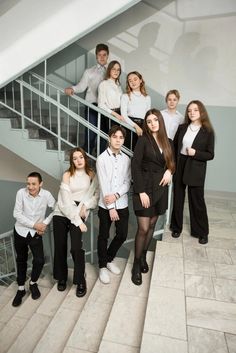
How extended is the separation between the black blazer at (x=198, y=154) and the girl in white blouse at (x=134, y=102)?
48 cm

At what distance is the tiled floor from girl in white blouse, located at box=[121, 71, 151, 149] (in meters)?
1.41

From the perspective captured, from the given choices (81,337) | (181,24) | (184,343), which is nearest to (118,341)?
(81,337)

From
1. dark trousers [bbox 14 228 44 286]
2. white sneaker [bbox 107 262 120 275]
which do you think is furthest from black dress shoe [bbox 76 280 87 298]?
dark trousers [bbox 14 228 44 286]

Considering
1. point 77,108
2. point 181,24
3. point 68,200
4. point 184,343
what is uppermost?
point 181,24

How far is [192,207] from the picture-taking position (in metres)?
3.16

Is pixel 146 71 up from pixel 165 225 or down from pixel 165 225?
up

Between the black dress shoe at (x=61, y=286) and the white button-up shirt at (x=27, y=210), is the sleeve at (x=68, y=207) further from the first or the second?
the black dress shoe at (x=61, y=286)

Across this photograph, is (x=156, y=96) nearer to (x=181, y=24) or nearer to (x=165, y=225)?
(x=181, y=24)

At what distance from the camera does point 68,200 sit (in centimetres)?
281

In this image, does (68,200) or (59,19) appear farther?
(68,200)

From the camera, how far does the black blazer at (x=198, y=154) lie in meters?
2.88

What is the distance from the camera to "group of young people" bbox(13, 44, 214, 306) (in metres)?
2.64

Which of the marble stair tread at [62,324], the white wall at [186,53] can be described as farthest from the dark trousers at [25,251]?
the white wall at [186,53]

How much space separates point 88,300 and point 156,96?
329 centimetres
